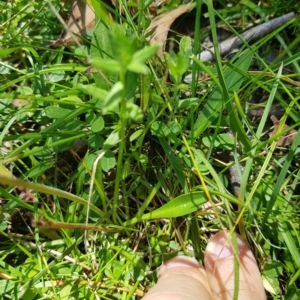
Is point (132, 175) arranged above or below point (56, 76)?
below


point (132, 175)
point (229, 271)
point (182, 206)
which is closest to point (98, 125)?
point (132, 175)

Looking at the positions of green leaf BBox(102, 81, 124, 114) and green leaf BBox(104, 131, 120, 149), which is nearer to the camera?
green leaf BBox(102, 81, 124, 114)

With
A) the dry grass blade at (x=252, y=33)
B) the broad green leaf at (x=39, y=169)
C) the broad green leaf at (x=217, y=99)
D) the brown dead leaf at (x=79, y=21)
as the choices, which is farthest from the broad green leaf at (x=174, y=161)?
the brown dead leaf at (x=79, y=21)

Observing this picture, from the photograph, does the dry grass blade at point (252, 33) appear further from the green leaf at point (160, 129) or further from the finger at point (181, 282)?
the finger at point (181, 282)

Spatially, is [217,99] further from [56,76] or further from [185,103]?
[56,76]

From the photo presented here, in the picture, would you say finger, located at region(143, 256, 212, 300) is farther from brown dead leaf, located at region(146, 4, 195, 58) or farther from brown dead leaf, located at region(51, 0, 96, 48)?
brown dead leaf, located at region(51, 0, 96, 48)

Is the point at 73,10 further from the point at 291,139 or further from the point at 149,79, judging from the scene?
the point at 291,139

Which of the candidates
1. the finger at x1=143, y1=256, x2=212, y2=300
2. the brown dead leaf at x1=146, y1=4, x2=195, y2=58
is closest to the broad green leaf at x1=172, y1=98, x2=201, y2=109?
the brown dead leaf at x1=146, y1=4, x2=195, y2=58

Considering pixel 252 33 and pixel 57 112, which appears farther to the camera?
pixel 252 33

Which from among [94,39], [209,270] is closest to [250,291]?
[209,270]
